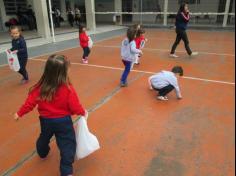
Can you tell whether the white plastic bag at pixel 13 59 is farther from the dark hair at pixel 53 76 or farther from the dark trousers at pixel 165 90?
the dark hair at pixel 53 76

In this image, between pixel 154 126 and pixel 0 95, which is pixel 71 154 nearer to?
pixel 154 126

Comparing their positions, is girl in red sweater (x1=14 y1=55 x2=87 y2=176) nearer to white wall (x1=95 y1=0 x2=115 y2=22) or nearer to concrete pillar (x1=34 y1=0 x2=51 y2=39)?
concrete pillar (x1=34 y1=0 x2=51 y2=39)

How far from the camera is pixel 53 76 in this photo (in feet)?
7.64

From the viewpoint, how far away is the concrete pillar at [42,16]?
40.8 feet

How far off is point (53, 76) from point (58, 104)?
280 mm

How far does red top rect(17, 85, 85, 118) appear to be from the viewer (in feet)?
7.80

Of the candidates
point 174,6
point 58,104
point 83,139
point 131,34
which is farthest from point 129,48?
point 174,6

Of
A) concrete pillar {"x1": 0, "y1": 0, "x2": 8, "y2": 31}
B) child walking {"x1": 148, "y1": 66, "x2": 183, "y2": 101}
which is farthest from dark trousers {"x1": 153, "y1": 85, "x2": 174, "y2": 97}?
concrete pillar {"x1": 0, "y1": 0, "x2": 8, "y2": 31}

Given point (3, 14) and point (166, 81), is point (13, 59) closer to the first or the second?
point (166, 81)

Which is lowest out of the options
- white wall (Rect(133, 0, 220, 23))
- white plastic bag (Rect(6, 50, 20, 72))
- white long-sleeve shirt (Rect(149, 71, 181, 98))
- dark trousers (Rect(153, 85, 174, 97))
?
dark trousers (Rect(153, 85, 174, 97))

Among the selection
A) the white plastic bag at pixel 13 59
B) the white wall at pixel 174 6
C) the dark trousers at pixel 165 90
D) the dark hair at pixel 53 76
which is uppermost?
the white wall at pixel 174 6

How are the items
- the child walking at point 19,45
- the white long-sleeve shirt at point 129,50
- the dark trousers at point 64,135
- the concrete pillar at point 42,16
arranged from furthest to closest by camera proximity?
1. the concrete pillar at point 42,16
2. the child walking at point 19,45
3. the white long-sleeve shirt at point 129,50
4. the dark trousers at point 64,135

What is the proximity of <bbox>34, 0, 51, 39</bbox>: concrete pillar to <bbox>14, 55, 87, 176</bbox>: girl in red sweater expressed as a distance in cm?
1117

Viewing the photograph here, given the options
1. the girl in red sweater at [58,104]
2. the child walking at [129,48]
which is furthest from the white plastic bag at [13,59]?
the girl in red sweater at [58,104]
